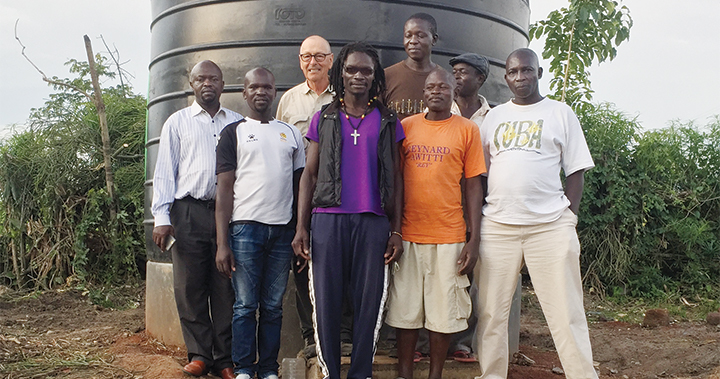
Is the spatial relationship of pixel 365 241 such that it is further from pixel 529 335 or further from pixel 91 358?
pixel 529 335

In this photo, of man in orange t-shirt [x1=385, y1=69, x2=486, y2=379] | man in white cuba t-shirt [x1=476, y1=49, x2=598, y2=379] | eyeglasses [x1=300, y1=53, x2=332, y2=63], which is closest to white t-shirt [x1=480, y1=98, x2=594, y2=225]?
man in white cuba t-shirt [x1=476, y1=49, x2=598, y2=379]

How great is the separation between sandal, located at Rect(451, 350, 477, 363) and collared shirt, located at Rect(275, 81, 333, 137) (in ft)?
4.89

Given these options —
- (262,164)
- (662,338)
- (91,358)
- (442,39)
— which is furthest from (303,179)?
(662,338)

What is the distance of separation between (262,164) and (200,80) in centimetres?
71

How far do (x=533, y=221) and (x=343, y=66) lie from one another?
1163mm

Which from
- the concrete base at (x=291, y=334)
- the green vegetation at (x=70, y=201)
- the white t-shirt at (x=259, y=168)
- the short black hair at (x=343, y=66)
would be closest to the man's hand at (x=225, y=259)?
the white t-shirt at (x=259, y=168)

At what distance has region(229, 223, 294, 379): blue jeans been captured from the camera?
3201mm

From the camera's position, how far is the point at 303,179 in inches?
119

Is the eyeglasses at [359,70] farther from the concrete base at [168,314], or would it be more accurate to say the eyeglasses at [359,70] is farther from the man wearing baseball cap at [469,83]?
the concrete base at [168,314]

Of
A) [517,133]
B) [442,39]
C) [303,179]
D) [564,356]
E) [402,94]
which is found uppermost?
[442,39]

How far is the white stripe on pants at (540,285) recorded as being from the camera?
9.95ft

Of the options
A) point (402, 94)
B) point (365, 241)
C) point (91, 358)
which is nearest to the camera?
point (365, 241)

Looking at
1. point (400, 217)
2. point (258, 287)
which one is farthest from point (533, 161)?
point (258, 287)

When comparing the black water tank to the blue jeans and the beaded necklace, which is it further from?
the blue jeans
